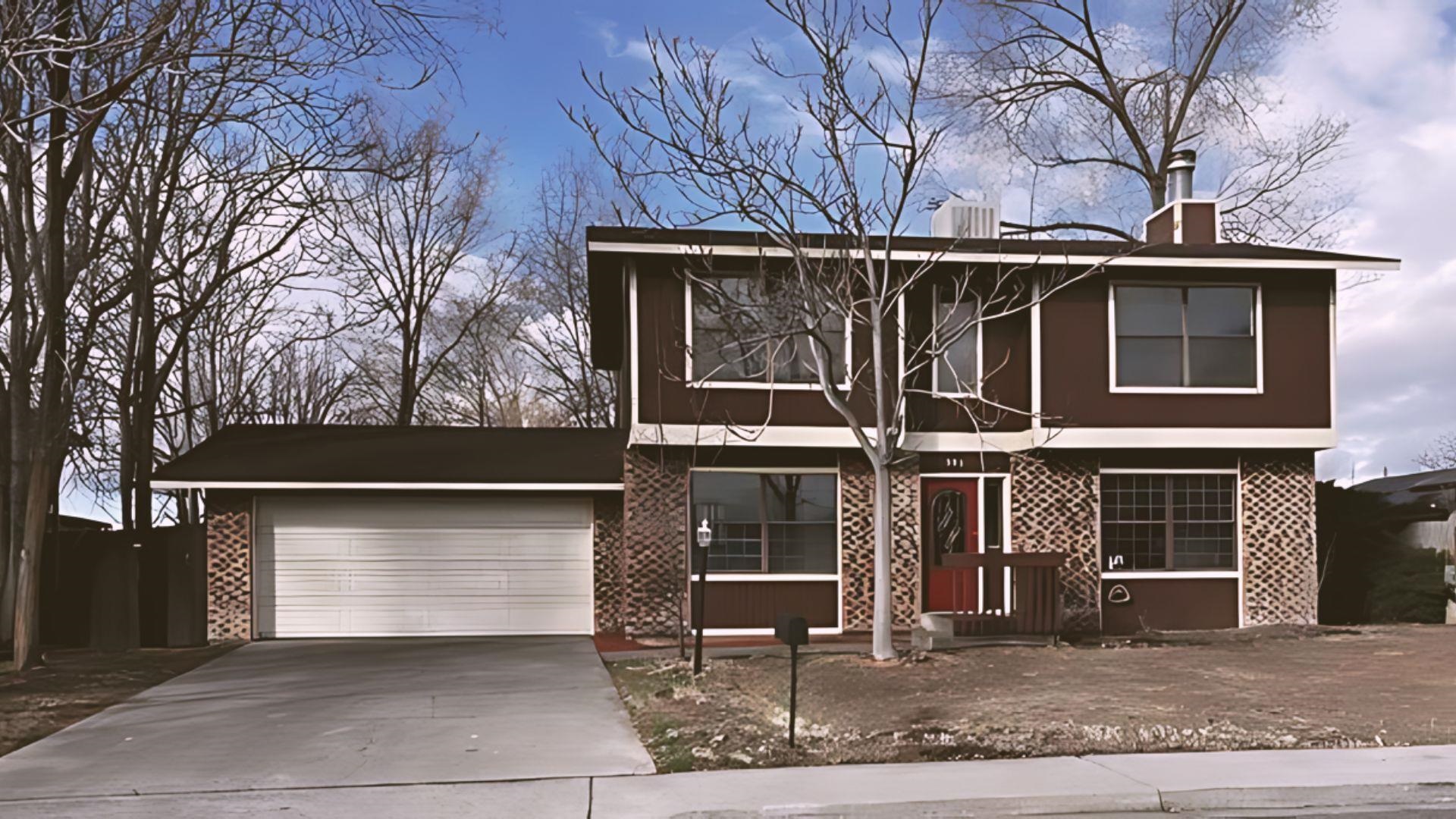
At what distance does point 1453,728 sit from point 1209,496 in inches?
358

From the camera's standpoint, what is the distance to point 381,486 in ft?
66.4

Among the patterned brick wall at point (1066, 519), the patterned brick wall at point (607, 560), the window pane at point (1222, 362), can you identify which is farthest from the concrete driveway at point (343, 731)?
the window pane at point (1222, 362)

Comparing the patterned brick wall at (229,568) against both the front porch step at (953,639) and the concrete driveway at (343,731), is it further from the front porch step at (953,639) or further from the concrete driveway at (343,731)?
the front porch step at (953,639)

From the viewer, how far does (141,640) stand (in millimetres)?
20688

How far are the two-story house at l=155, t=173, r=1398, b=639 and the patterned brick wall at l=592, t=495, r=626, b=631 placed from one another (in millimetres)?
59

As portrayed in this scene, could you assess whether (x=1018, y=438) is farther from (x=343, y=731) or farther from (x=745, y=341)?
(x=343, y=731)

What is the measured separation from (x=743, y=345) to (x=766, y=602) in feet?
12.9

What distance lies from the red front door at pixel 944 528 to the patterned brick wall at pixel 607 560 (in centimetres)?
487

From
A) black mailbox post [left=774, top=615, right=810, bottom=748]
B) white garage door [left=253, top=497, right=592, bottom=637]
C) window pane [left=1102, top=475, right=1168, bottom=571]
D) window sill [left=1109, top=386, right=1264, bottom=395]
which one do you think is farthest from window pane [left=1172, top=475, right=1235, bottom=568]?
black mailbox post [left=774, top=615, right=810, bottom=748]

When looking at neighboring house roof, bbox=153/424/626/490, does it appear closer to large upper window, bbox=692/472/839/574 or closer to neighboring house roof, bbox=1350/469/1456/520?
large upper window, bbox=692/472/839/574

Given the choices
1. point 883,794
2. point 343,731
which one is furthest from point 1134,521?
point 343,731

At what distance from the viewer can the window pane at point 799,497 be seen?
19.9 meters

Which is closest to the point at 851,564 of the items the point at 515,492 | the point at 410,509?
the point at 515,492

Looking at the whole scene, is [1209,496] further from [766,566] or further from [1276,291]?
[766,566]
